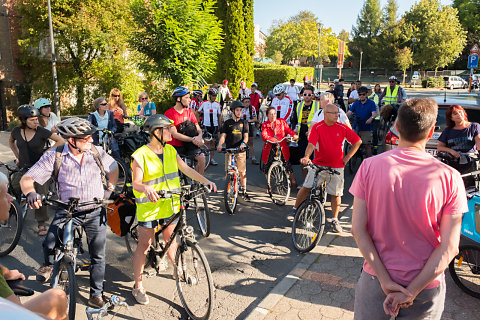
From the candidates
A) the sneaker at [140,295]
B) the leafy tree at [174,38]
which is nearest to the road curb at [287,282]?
the sneaker at [140,295]

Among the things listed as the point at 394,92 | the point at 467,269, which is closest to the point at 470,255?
the point at 467,269

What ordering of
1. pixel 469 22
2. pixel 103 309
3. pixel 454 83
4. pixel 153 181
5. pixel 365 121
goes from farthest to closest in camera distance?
pixel 469 22 < pixel 454 83 < pixel 365 121 < pixel 153 181 < pixel 103 309

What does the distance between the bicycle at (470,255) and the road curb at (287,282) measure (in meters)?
1.64

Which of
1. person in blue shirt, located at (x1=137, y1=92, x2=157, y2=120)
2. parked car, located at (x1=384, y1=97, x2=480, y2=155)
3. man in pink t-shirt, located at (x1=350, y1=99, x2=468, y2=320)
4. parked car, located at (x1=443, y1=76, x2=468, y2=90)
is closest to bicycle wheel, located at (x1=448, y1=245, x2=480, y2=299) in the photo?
man in pink t-shirt, located at (x1=350, y1=99, x2=468, y2=320)

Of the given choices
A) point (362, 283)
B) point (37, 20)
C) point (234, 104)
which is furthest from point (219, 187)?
point (37, 20)

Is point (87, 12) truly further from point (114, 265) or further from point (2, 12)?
point (114, 265)

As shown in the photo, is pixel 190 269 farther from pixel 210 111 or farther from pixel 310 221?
pixel 210 111

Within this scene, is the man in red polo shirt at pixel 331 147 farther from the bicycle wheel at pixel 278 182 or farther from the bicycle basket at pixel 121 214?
the bicycle basket at pixel 121 214

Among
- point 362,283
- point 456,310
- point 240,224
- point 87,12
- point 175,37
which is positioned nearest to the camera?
point 362,283

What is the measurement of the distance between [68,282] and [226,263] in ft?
6.90

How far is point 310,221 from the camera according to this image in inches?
213

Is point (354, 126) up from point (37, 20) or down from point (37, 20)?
down

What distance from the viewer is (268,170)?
750cm

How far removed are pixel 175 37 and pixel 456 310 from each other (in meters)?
12.1
